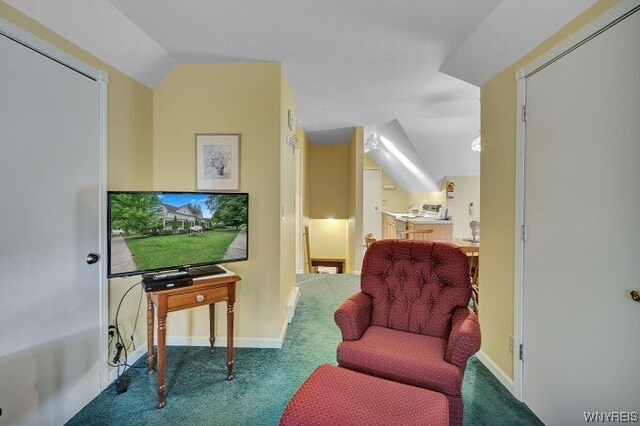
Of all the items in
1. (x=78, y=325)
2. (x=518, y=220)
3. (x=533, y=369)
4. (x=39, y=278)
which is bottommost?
(x=533, y=369)

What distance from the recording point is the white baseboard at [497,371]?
191 cm

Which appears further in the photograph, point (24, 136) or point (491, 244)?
point (491, 244)

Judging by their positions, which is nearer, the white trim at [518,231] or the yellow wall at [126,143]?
the white trim at [518,231]

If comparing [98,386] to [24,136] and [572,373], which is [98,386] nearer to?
[24,136]

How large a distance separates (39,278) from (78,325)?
0.40 metres

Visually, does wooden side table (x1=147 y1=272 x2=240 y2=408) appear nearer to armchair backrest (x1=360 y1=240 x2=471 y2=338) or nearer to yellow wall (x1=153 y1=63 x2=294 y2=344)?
yellow wall (x1=153 y1=63 x2=294 y2=344)

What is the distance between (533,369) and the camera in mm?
1741

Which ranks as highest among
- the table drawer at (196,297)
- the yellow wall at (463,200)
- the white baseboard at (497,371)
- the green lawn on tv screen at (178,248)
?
the yellow wall at (463,200)

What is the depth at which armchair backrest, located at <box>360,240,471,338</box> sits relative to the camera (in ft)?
6.00

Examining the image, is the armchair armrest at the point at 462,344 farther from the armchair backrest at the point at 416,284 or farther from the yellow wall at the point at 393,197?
the yellow wall at the point at 393,197

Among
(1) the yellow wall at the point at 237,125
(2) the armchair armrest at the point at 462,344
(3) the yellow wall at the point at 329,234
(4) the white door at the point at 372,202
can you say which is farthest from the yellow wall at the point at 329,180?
(2) the armchair armrest at the point at 462,344

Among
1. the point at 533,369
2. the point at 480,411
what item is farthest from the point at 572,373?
the point at 480,411

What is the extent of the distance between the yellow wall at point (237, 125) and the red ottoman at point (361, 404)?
1268mm
